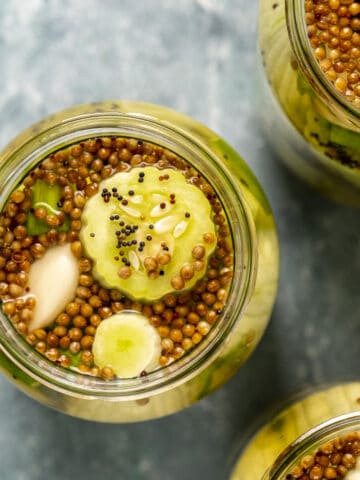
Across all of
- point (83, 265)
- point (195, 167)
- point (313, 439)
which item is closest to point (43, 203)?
point (83, 265)

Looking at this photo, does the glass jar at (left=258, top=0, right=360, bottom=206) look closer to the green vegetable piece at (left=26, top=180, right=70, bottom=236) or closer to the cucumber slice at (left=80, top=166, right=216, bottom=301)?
the cucumber slice at (left=80, top=166, right=216, bottom=301)

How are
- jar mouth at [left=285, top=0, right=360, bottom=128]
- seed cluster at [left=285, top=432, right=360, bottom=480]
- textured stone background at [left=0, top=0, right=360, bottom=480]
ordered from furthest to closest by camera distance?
textured stone background at [left=0, top=0, right=360, bottom=480]
seed cluster at [left=285, top=432, right=360, bottom=480]
jar mouth at [left=285, top=0, right=360, bottom=128]

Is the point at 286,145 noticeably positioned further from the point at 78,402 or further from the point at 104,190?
the point at 78,402


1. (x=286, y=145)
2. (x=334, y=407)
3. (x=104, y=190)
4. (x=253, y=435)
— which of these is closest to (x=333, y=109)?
(x=286, y=145)

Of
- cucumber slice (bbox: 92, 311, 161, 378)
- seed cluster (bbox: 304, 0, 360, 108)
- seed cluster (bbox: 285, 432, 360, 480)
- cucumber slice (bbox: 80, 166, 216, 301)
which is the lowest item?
seed cluster (bbox: 285, 432, 360, 480)

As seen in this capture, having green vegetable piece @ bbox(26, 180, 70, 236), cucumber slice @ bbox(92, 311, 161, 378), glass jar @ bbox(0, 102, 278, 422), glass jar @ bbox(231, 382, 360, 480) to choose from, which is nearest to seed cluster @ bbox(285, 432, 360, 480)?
glass jar @ bbox(231, 382, 360, 480)

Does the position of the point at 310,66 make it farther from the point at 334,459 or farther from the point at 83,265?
the point at 334,459
